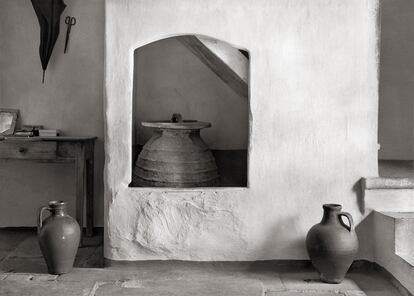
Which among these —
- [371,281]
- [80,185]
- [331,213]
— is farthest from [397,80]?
[80,185]

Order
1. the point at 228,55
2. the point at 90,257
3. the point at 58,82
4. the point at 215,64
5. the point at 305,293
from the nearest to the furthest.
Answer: the point at 305,293
the point at 228,55
the point at 90,257
the point at 215,64
the point at 58,82

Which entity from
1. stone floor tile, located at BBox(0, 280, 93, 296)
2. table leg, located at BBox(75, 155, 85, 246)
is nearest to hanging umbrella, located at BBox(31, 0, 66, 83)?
table leg, located at BBox(75, 155, 85, 246)

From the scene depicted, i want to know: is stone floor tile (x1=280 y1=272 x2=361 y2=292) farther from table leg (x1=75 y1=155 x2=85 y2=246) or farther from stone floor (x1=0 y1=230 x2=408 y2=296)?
table leg (x1=75 y1=155 x2=85 y2=246)

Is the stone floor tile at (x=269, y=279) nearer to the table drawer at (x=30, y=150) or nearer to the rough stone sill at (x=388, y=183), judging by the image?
the rough stone sill at (x=388, y=183)

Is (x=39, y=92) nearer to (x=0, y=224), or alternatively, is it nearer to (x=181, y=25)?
(x=0, y=224)

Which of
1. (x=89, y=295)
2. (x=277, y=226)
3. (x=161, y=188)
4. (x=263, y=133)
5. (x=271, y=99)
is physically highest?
(x=271, y=99)

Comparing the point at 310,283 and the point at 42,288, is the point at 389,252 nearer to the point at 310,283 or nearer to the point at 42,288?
the point at 310,283

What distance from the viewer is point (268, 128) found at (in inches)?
167

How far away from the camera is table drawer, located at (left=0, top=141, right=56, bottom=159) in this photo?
488 cm

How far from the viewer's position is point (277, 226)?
428cm

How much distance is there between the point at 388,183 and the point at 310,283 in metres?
0.97

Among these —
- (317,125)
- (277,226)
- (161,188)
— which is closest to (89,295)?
(161,188)

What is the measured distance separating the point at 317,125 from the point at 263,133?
417mm

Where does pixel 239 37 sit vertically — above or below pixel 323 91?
above
